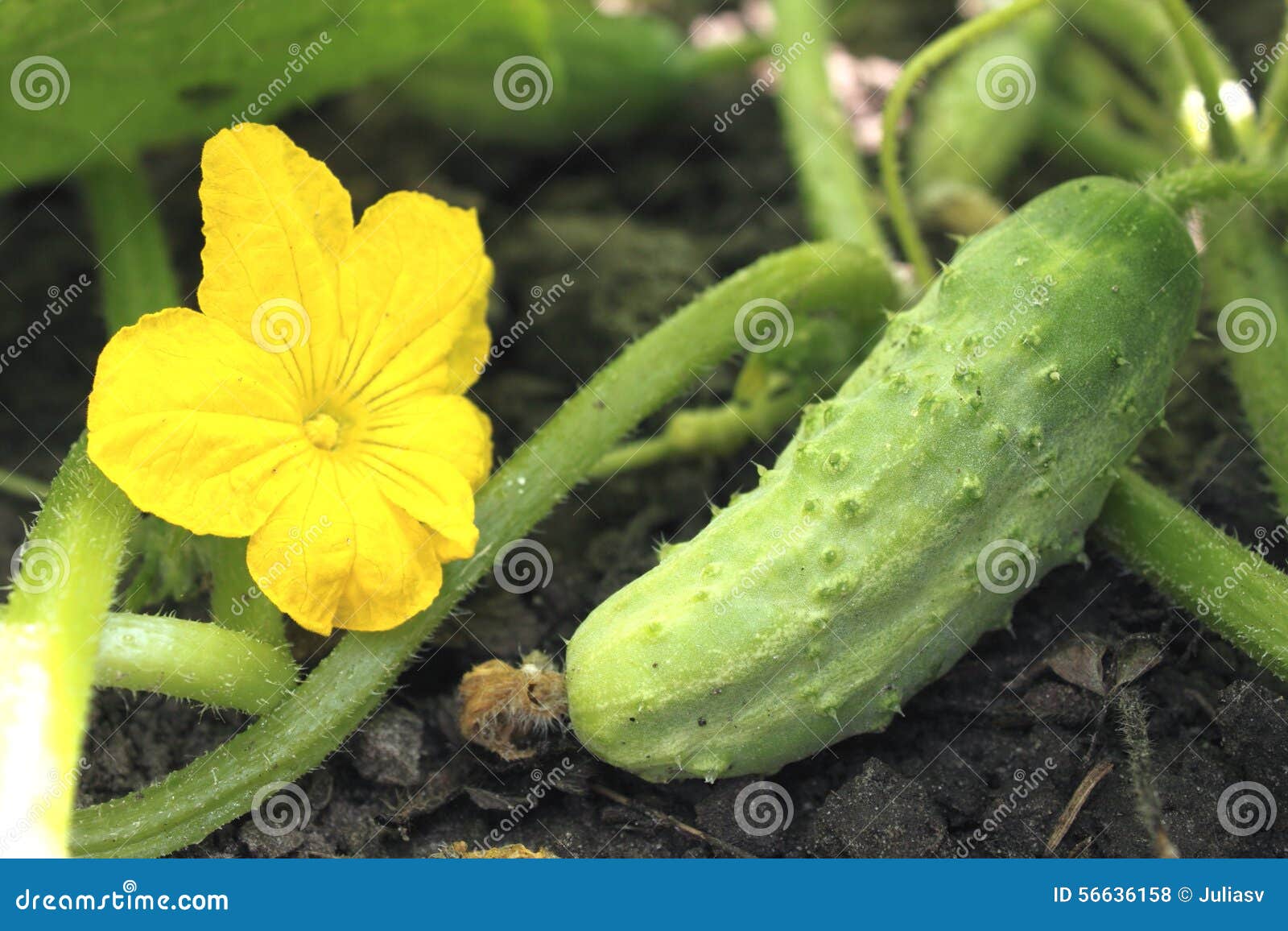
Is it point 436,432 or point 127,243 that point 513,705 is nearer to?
point 436,432

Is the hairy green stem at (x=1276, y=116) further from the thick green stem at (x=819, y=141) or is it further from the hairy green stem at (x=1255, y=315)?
the thick green stem at (x=819, y=141)

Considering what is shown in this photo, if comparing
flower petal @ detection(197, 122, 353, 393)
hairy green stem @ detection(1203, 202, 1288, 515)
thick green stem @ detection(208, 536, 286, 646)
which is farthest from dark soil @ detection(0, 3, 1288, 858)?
flower petal @ detection(197, 122, 353, 393)

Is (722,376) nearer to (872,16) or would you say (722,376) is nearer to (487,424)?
(487,424)

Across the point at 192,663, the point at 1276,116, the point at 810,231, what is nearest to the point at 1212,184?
the point at 1276,116

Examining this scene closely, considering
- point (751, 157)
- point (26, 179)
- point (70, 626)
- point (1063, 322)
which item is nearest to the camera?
point (70, 626)

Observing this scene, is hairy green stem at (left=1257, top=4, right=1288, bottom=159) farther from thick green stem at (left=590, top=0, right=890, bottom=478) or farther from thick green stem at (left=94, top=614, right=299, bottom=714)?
thick green stem at (left=94, top=614, right=299, bottom=714)
